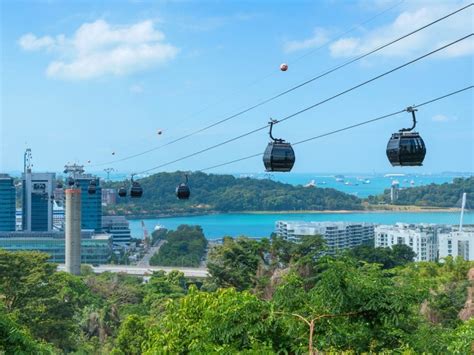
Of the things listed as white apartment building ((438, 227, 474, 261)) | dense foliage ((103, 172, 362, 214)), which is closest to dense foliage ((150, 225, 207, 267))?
white apartment building ((438, 227, 474, 261))

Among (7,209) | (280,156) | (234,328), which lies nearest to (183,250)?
(7,209)

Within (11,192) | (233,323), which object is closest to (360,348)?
(233,323)

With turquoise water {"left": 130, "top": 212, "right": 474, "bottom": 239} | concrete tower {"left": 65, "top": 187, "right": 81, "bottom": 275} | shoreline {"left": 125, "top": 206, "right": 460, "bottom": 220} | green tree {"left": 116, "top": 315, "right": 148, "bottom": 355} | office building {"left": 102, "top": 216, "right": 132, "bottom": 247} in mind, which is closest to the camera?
green tree {"left": 116, "top": 315, "right": 148, "bottom": 355}

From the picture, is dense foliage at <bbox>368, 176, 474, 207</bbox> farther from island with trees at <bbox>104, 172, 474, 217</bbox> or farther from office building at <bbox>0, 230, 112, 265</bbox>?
office building at <bbox>0, 230, 112, 265</bbox>

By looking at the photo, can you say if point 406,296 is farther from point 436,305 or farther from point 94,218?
point 94,218

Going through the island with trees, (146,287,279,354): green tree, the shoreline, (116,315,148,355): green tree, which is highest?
the island with trees

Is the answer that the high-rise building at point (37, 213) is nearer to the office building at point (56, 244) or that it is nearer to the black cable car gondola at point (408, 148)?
the office building at point (56, 244)
